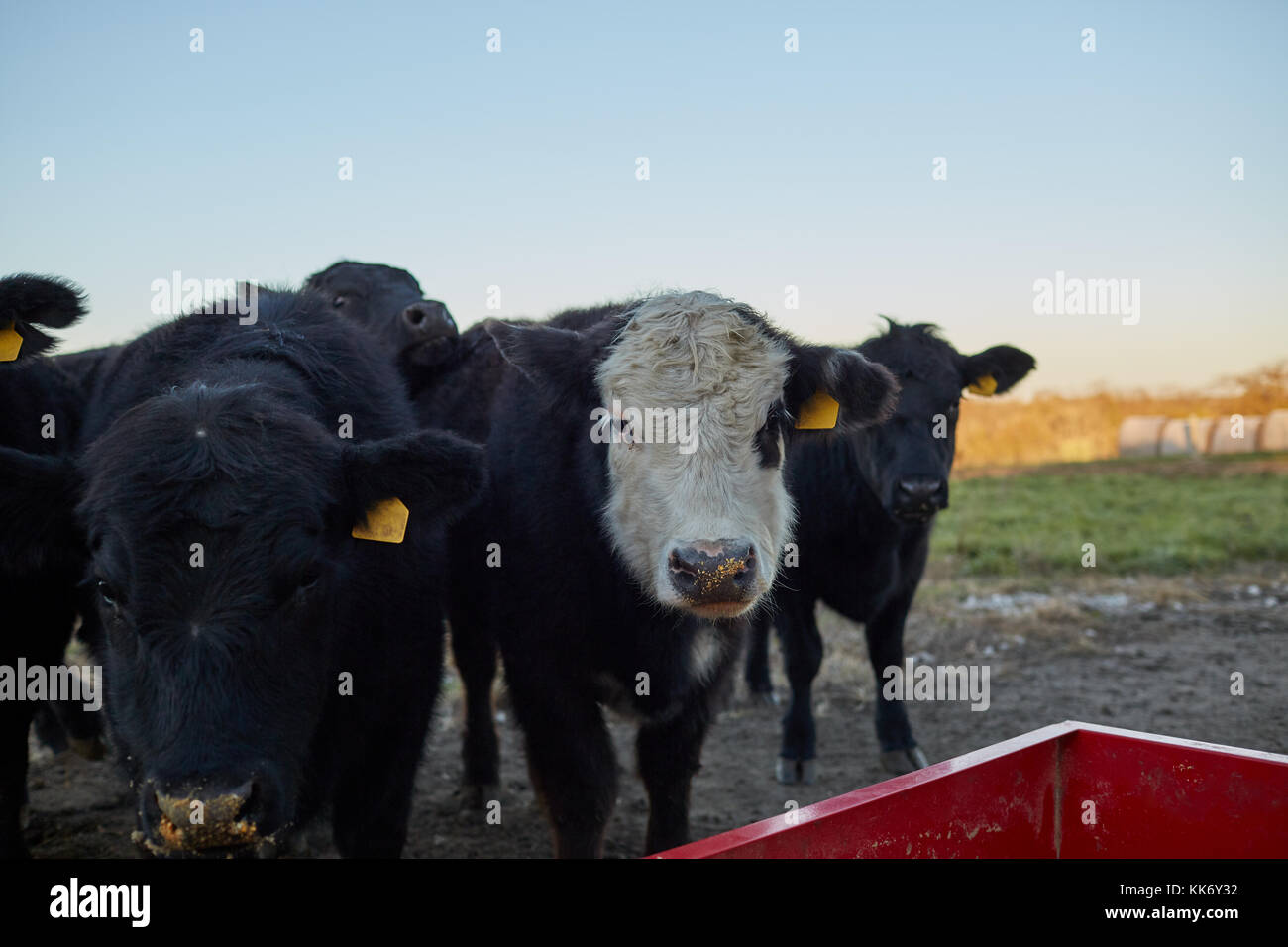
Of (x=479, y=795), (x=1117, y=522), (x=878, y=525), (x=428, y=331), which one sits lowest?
(x=479, y=795)

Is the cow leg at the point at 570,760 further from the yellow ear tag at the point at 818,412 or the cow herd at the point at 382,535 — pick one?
the yellow ear tag at the point at 818,412

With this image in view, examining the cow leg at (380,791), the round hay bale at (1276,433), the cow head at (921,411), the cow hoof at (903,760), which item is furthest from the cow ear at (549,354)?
the round hay bale at (1276,433)

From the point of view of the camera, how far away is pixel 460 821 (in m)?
5.68

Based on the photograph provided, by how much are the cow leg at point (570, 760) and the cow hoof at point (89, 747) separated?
12.0 ft

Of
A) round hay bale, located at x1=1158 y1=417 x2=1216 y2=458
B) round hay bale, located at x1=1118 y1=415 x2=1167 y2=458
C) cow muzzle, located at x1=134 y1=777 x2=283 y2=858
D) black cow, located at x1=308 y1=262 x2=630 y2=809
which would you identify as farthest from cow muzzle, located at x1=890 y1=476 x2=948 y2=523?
round hay bale, located at x1=1158 y1=417 x2=1216 y2=458

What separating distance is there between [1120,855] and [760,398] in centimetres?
196

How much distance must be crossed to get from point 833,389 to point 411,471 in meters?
1.86

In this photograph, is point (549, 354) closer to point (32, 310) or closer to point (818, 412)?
point (818, 412)

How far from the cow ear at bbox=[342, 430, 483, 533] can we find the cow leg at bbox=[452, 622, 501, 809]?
2.73m

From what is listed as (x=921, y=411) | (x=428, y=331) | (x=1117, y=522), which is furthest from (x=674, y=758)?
(x=1117, y=522)

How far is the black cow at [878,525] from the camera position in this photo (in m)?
5.93

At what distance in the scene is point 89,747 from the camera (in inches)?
243

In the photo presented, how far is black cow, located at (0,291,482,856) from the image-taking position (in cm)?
256
